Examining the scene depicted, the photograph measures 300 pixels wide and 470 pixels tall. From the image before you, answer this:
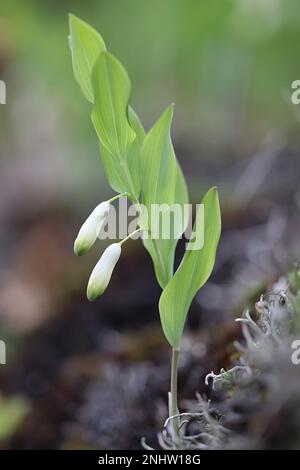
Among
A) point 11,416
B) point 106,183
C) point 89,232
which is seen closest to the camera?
point 89,232

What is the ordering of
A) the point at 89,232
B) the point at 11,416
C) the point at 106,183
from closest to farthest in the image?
the point at 89,232, the point at 11,416, the point at 106,183

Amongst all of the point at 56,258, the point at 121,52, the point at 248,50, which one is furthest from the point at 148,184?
the point at 121,52

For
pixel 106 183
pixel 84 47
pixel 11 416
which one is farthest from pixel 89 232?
pixel 106 183

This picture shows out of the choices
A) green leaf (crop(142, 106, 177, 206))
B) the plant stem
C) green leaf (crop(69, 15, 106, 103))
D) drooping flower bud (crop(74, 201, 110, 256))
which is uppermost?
green leaf (crop(69, 15, 106, 103))

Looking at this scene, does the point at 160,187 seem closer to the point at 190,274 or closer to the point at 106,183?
the point at 190,274

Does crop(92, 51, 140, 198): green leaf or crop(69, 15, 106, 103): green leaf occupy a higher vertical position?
crop(69, 15, 106, 103): green leaf

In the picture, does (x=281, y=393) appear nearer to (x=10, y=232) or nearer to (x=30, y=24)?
(x=10, y=232)

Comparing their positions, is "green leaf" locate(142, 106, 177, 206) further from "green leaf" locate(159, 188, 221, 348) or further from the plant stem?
the plant stem

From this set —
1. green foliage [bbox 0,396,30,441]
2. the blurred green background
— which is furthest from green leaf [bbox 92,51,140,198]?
green foliage [bbox 0,396,30,441]

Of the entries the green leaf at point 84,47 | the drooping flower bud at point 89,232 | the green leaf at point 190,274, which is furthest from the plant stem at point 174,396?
the green leaf at point 84,47
